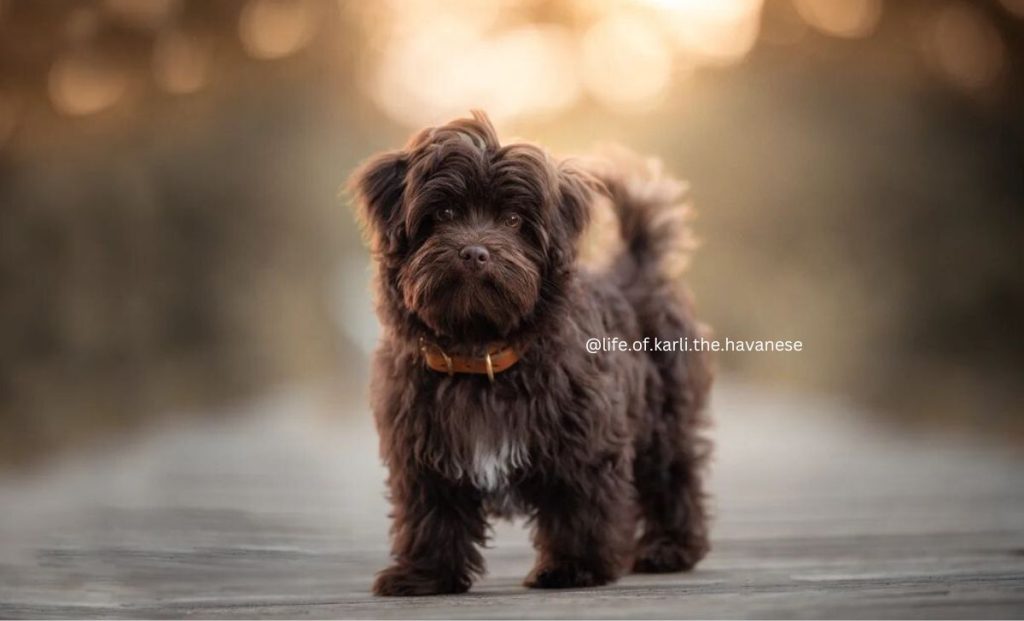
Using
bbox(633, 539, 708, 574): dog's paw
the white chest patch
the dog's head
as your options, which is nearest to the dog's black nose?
the dog's head

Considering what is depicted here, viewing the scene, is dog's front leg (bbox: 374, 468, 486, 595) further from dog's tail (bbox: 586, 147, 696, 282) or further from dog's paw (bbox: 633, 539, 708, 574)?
dog's tail (bbox: 586, 147, 696, 282)

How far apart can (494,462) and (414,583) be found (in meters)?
0.43

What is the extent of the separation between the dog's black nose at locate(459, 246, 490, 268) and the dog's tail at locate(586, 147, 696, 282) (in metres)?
1.43

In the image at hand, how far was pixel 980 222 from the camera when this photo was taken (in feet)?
25.8

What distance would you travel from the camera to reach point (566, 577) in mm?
3893

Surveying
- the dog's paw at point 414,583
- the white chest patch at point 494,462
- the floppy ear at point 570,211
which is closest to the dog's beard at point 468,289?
the floppy ear at point 570,211

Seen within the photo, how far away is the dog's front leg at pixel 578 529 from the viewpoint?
12.8ft

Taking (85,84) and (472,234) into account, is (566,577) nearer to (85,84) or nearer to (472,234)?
(472,234)

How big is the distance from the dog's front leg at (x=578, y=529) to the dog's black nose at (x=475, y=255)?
72 centimetres

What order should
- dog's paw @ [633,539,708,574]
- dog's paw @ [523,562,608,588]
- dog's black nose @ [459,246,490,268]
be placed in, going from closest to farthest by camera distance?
dog's black nose @ [459,246,490,268], dog's paw @ [523,562,608,588], dog's paw @ [633,539,708,574]

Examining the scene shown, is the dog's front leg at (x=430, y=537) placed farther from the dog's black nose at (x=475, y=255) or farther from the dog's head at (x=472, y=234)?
the dog's black nose at (x=475, y=255)

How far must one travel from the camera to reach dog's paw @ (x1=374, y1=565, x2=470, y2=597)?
384 cm

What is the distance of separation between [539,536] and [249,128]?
173 inches

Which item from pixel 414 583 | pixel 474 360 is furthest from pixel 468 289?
pixel 414 583
